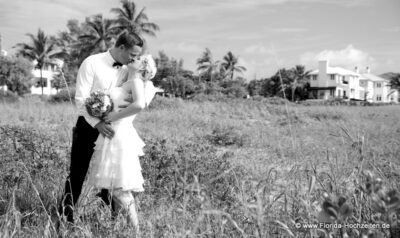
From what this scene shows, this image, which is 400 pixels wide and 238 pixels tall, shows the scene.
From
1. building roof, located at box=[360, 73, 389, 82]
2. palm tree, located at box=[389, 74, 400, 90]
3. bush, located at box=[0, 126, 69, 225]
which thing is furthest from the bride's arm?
building roof, located at box=[360, 73, 389, 82]

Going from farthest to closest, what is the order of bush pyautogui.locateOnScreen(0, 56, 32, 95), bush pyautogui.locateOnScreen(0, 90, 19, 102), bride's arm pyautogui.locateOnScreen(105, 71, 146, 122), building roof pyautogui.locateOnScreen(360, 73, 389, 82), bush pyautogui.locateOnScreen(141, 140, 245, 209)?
building roof pyautogui.locateOnScreen(360, 73, 389, 82), bush pyautogui.locateOnScreen(0, 56, 32, 95), bush pyautogui.locateOnScreen(0, 90, 19, 102), bush pyautogui.locateOnScreen(141, 140, 245, 209), bride's arm pyautogui.locateOnScreen(105, 71, 146, 122)

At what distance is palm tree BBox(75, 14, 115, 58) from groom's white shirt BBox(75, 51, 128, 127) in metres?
47.6

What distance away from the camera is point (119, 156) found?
325 cm

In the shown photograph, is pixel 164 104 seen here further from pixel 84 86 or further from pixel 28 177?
pixel 84 86

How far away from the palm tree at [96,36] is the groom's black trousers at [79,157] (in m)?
47.6

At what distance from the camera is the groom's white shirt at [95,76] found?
342 cm

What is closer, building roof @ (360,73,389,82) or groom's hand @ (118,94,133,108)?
groom's hand @ (118,94,133,108)

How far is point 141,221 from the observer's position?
3.24 m

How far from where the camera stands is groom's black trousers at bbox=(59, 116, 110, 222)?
3.40m

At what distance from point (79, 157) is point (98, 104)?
526mm

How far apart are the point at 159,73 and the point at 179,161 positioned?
5411 cm

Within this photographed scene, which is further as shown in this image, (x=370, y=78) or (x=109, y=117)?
(x=370, y=78)

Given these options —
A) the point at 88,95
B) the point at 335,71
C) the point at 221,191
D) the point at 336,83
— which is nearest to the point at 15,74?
the point at 221,191

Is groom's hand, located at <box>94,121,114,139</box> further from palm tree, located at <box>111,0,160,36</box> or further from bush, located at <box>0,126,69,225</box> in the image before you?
palm tree, located at <box>111,0,160,36</box>
